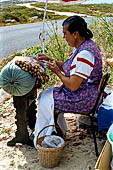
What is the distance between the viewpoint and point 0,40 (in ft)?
44.4

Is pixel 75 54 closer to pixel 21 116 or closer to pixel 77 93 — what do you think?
pixel 77 93

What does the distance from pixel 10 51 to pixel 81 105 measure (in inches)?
304

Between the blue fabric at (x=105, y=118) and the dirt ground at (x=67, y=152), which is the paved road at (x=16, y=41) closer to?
the dirt ground at (x=67, y=152)

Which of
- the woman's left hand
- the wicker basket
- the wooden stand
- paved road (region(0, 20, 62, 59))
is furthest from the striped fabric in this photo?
paved road (region(0, 20, 62, 59))

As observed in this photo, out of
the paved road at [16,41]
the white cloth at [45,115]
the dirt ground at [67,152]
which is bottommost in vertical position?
the paved road at [16,41]

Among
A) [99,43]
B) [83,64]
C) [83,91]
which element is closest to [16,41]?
[99,43]

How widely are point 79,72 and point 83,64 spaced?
0.09 m

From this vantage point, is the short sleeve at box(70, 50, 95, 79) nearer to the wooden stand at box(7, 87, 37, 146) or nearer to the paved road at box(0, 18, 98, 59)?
the wooden stand at box(7, 87, 37, 146)

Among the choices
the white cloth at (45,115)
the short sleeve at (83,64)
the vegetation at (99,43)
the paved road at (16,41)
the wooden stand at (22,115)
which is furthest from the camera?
the paved road at (16,41)

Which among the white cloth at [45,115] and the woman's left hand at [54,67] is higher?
the woman's left hand at [54,67]

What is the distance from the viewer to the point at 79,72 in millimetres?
2840

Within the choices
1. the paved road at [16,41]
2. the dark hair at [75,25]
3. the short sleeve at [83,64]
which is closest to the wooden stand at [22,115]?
the short sleeve at [83,64]

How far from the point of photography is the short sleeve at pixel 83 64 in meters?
2.85

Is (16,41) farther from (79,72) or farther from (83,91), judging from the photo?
(79,72)
